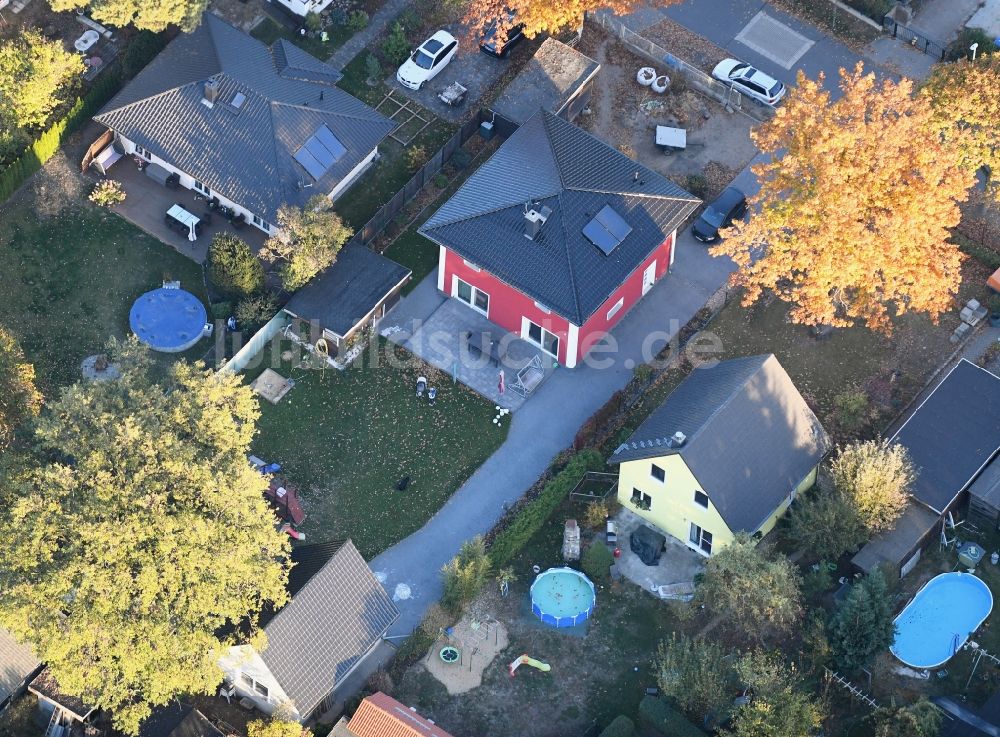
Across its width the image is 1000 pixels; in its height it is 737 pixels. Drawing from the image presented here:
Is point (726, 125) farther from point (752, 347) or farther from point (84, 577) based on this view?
point (84, 577)

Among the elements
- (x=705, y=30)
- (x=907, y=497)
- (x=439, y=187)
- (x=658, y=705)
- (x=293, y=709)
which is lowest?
(x=293, y=709)

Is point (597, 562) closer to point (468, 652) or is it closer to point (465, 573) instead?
point (465, 573)

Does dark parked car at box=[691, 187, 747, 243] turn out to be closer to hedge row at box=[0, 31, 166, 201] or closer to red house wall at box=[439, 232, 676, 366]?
red house wall at box=[439, 232, 676, 366]

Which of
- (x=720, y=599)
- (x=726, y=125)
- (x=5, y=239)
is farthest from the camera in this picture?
(x=726, y=125)

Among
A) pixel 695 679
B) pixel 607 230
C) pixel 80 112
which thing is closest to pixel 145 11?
pixel 80 112

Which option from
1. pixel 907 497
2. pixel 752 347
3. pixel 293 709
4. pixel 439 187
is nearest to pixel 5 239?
pixel 439 187
